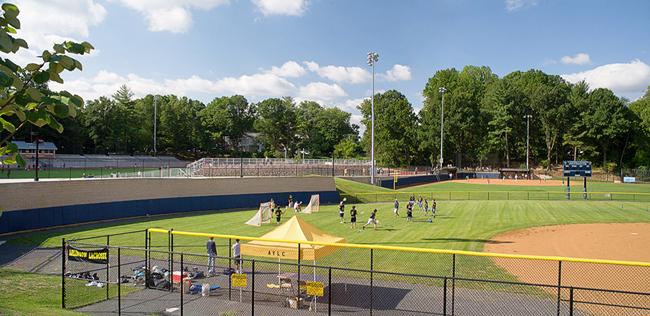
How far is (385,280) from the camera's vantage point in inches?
523

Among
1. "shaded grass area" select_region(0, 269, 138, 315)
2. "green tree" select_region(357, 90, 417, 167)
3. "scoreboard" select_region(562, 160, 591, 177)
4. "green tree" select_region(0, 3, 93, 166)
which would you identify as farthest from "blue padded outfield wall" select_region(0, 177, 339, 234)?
"green tree" select_region(357, 90, 417, 167)

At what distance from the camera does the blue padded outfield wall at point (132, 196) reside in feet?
76.5

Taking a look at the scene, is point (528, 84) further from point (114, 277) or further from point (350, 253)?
point (114, 277)

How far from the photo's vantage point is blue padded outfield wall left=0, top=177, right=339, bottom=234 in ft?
76.5

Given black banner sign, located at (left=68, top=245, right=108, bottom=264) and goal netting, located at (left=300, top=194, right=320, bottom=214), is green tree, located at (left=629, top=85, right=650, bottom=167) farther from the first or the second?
black banner sign, located at (left=68, top=245, right=108, bottom=264)

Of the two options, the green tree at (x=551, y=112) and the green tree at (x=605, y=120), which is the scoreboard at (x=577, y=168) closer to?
the green tree at (x=605, y=120)

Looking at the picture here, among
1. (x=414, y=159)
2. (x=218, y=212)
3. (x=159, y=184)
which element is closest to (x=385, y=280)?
(x=218, y=212)

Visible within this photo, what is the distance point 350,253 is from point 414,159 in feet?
247

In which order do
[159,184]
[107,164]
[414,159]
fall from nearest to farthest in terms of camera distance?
[159,184]
[107,164]
[414,159]

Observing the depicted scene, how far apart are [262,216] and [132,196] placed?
1167cm

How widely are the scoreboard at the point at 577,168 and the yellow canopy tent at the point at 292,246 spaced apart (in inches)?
1386

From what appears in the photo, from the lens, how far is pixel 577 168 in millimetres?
38062

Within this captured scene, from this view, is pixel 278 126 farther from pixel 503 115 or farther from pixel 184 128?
pixel 503 115


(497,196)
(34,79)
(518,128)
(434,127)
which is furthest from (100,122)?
(518,128)
